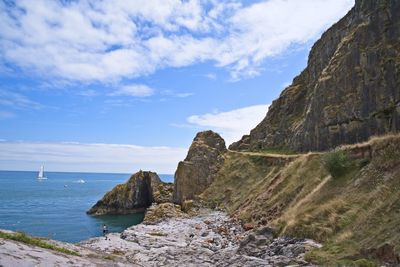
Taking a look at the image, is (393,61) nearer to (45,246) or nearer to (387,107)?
(387,107)

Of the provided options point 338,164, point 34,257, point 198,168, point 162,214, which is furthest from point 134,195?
point 34,257

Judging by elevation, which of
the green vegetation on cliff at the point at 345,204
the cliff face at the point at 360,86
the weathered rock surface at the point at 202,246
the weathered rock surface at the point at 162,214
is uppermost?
the cliff face at the point at 360,86

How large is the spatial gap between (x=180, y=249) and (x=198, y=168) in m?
47.0

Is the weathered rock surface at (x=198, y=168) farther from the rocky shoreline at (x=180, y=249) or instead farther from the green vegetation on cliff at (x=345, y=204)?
the green vegetation on cliff at (x=345, y=204)

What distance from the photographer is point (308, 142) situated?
6719 cm

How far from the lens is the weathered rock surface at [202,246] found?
90.4ft

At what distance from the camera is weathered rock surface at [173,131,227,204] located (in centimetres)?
8219

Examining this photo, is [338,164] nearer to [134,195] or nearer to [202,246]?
[202,246]

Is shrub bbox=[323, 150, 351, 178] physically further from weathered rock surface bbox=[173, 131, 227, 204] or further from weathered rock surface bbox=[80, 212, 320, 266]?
weathered rock surface bbox=[173, 131, 227, 204]

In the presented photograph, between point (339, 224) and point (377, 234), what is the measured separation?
4.85 m

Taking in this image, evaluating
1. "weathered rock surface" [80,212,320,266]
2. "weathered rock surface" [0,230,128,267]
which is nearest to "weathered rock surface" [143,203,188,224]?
"weathered rock surface" [80,212,320,266]

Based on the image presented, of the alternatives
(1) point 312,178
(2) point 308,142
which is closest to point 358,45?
(2) point 308,142

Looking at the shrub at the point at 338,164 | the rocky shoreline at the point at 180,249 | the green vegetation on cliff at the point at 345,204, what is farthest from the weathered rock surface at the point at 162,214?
the shrub at the point at 338,164

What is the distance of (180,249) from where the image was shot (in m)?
38.5
